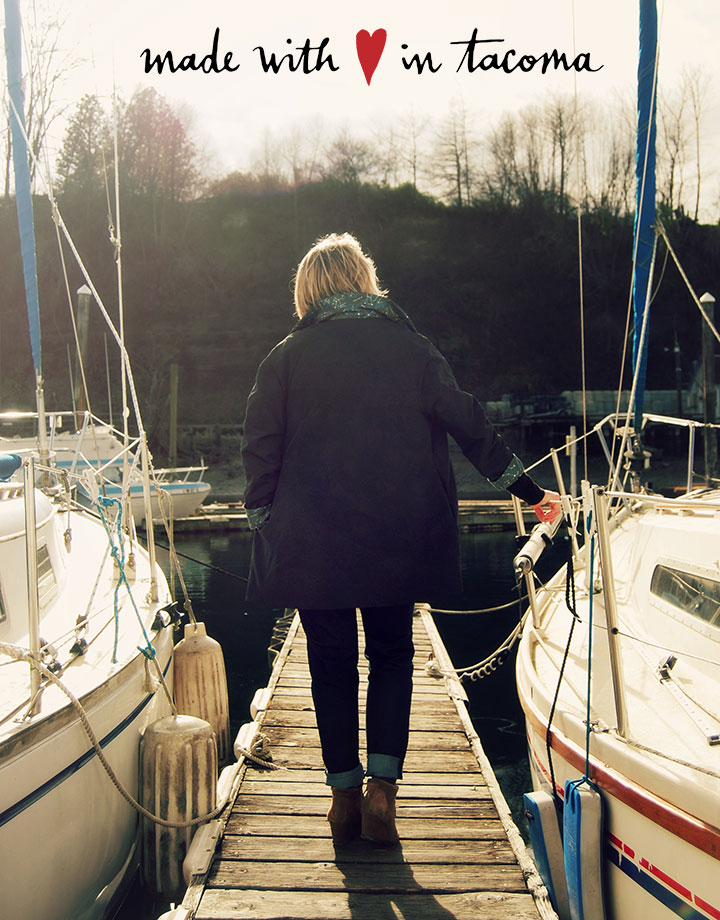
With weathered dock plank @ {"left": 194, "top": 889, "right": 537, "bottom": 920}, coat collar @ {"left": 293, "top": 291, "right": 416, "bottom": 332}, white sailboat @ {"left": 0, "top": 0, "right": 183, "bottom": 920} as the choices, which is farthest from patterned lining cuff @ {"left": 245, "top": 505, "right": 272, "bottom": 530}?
weathered dock plank @ {"left": 194, "top": 889, "right": 537, "bottom": 920}

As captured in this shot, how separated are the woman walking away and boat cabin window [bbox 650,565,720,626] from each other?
3.25ft

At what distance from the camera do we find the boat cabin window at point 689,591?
2814 mm

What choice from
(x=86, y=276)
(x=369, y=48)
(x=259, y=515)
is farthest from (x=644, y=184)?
(x=259, y=515)

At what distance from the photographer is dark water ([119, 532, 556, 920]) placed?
530 cm

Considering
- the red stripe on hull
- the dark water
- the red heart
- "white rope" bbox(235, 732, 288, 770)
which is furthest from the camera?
the dark water

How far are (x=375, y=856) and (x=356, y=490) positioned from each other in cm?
120

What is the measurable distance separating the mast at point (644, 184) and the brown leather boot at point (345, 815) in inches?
152

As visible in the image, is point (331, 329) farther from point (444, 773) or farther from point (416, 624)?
point (416, 624)

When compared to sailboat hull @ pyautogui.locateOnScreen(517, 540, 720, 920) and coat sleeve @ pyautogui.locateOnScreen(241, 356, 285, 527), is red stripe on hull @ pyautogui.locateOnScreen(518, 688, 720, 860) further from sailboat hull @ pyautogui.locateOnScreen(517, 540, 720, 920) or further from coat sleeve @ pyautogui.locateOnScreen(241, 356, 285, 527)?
coat sleeve @ pyautogui.locateOnScreen(241, 356, 285, 527)

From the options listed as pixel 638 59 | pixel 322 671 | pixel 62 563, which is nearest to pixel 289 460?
pixel 322 671

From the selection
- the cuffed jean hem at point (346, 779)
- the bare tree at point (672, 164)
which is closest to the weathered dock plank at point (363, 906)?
the cuffed jean hem at point (346, 779)

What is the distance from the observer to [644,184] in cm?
560

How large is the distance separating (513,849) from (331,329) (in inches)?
72.5

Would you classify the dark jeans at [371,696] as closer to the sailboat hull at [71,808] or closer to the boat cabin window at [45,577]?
the sailboat hull at [71,808]
